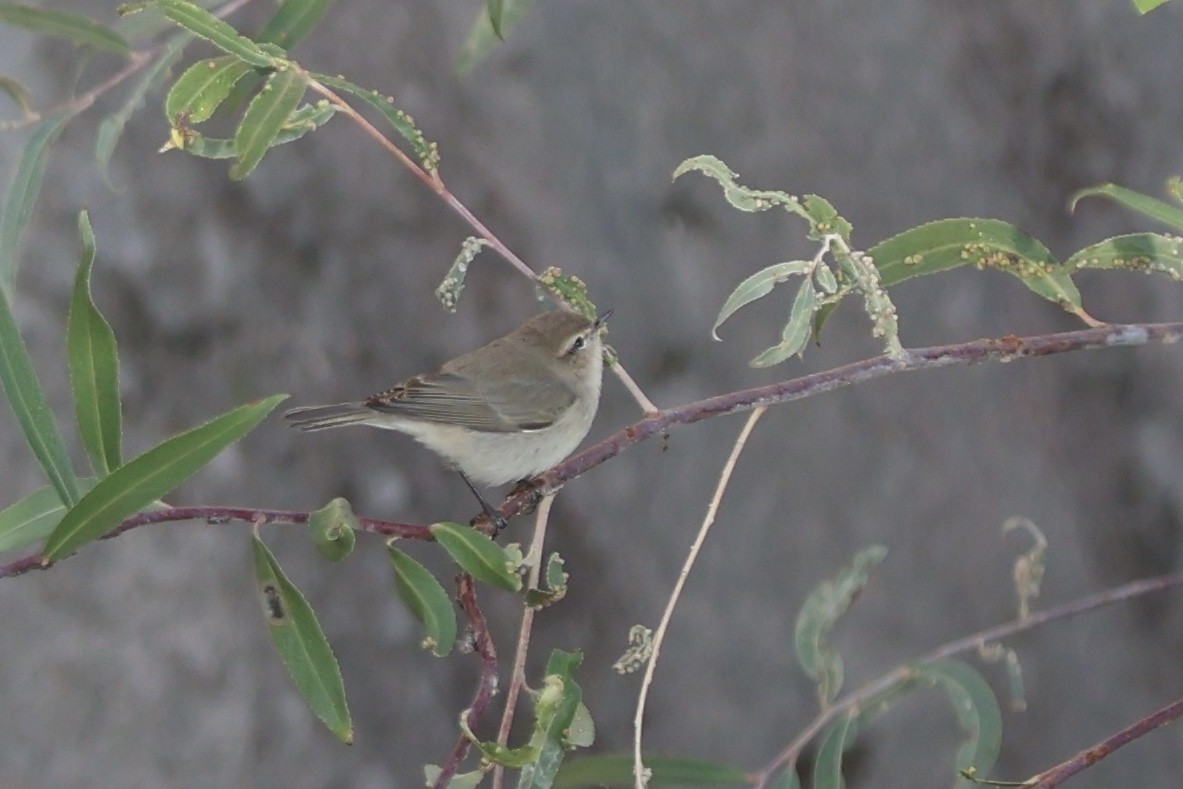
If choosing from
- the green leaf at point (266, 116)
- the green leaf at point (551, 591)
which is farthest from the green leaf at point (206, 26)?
the green leaf at point (551, 591)

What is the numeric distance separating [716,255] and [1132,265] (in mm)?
1291

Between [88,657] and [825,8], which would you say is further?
[825,8]

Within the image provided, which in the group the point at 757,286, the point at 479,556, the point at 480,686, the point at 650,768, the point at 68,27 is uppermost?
the point at 68,27

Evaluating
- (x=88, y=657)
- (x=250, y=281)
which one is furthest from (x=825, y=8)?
(x=88, y=657)

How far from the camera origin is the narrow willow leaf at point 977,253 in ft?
3.88

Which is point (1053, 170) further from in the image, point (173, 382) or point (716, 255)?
point (173, 382)

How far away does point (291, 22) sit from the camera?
139 centimetres

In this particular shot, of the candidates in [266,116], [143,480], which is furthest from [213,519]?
[266,116]

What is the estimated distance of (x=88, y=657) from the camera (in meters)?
2.19

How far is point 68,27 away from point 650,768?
44.2 inches

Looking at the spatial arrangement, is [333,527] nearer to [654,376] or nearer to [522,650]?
[522,650]

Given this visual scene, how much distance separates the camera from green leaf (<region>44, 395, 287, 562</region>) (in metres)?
0.92

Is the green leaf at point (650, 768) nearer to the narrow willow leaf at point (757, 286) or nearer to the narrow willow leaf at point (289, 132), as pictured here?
the narrow willow leaf at point (757, 286)

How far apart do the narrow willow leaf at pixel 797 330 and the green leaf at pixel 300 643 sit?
461mm
